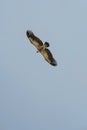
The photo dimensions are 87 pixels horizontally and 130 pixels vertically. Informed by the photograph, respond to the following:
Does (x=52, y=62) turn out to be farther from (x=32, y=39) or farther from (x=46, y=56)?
(x=32, y=39)

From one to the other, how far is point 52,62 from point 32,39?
15 cm

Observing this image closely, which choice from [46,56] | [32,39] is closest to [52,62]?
[46,56]

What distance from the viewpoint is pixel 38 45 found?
924mm

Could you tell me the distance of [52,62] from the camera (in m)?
0.93

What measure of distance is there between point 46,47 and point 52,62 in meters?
0.08

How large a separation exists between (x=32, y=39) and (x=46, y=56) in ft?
0.38

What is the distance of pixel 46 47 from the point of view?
92cm

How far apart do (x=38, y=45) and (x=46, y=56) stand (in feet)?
0.24

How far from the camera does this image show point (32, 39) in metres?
0.91

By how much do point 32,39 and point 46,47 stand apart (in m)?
0.08

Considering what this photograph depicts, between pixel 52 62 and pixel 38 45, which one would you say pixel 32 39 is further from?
pixel 52 62

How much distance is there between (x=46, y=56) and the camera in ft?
3.13

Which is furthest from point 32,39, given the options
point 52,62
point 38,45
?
point 52,62
